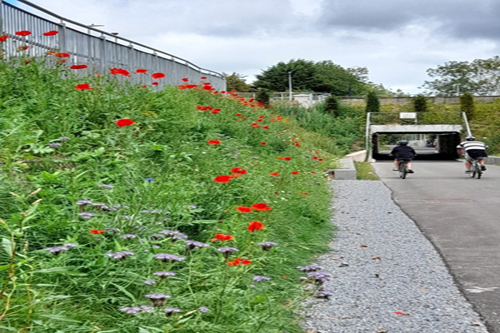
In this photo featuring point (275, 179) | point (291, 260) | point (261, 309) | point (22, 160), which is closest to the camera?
point (261, 309)

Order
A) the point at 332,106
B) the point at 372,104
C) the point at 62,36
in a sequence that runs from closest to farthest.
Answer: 1. the point at 62,36
2. the point at 332,106
3. the point at 372,104

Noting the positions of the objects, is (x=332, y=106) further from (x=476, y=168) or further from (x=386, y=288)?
(x=386, y=288)

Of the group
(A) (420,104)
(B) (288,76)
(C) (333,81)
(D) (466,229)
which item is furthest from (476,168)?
(C) (333,81)

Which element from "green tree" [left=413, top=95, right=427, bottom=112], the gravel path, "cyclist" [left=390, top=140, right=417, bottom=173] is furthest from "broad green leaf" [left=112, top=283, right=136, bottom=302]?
"green tree" [left=413, top=95, right=427, bottom=112]

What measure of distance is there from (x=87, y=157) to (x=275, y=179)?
3.22 metres

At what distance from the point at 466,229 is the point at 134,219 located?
5519 millimetres

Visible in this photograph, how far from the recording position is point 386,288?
5.22m

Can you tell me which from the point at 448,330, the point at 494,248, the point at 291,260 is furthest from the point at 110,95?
the point at 448,330

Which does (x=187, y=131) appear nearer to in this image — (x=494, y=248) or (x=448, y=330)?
(x=494, y=248)

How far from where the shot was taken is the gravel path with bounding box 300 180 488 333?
14.1 ft

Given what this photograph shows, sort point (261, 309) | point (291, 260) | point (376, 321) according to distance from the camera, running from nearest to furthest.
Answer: point (261, 309), point (376, 321), point (291, 260)

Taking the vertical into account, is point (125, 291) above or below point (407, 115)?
below

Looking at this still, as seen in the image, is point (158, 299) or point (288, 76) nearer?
point (158, 299)

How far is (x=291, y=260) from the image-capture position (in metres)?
5.63
